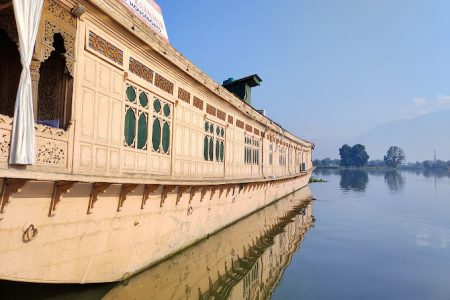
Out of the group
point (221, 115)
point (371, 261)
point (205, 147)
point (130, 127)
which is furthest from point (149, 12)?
point (371, 261)

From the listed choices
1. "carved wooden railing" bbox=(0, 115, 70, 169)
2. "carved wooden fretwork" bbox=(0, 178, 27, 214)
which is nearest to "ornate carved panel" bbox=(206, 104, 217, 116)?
"carved wooden railing" bbox=(0, 115, 70, 169)

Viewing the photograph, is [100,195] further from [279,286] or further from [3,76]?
[279,286]

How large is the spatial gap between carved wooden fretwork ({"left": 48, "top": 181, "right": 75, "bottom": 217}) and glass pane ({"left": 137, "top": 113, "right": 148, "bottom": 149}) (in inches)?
106

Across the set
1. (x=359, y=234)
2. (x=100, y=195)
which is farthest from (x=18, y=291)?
(x=359, y=234)

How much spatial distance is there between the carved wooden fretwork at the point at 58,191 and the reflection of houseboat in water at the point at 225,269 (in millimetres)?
2223

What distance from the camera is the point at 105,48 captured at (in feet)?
24.0

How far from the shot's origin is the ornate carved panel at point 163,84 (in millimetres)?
9219

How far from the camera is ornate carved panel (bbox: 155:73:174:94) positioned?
9.22 metres

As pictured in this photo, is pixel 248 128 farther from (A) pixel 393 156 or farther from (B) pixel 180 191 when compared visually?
(A) pixel 393 156

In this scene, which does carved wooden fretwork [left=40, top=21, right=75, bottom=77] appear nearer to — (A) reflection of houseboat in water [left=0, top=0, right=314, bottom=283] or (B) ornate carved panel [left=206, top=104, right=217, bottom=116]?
(A) reflection of houseboat in water [left=0, top=0, right=314, bottom=283]

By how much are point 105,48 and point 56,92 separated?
1324mm

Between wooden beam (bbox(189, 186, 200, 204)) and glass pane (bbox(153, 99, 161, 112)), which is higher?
glass pane (bbox(153, 99, 161, 112))

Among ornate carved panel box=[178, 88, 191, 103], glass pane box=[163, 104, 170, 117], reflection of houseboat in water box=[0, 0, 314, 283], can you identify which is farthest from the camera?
ornate carved panel box=[178, 88, 191, 103]

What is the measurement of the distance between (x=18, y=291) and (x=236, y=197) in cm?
949
